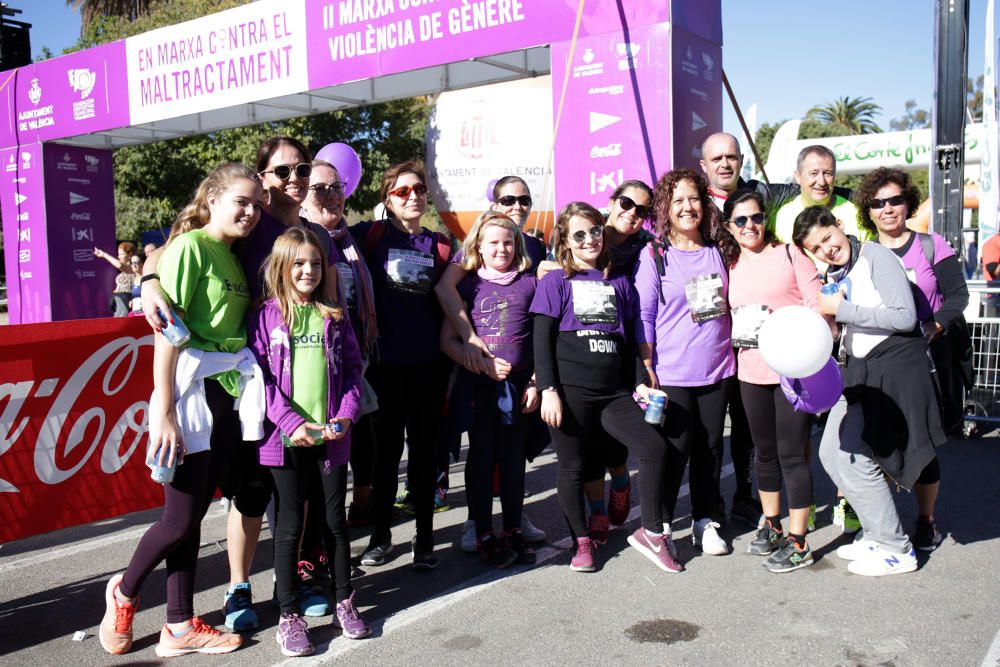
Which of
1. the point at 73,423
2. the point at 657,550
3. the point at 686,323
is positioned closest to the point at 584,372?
the point at 686,323

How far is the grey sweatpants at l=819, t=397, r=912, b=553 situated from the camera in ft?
12.9

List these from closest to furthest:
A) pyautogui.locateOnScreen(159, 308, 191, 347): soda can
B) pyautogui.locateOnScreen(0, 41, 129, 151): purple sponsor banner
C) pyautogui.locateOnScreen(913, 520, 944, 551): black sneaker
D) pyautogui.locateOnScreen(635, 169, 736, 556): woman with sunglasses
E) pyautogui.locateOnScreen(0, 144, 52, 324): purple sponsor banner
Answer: pyautogui.locateOnScreen(159, 308, 191, 347): soda can
pyautogui.locateOnScreen(635, 169, 736, 556): woman with sunglasses
pyautogui.locateOnScreen(913, 520, 944, 551): black sneaker
pyautogui.locateOnScreen(0, 41, 129, 151): purple sponsor banner
pyautogui.locateOnScreen(0, 144, 52, 324): purple sponsor banner

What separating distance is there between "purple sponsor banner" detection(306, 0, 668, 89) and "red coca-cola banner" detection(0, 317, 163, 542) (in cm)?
453

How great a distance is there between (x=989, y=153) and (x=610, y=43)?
7.88 metres

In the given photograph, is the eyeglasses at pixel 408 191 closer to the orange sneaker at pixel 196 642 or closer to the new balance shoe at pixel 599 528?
the new balance shoe at pixel 599 528

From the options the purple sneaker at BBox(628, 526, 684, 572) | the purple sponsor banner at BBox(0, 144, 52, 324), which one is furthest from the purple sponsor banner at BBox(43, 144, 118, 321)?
the purple sneaker at BBox(628, 526, 684, 572)

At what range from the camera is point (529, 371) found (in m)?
4.23

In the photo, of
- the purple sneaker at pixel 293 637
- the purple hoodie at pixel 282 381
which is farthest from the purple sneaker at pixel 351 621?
the purple hoodie at pixel 282 381

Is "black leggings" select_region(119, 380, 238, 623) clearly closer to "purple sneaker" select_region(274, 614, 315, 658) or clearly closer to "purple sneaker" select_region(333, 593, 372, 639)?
"purple sneaker" select_region(274, 614, 315, 658)

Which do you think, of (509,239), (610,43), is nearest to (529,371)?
(509,239)

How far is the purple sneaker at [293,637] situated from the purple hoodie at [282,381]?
616 mm

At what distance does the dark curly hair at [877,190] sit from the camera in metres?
4.20

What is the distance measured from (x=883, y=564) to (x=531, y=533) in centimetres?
177

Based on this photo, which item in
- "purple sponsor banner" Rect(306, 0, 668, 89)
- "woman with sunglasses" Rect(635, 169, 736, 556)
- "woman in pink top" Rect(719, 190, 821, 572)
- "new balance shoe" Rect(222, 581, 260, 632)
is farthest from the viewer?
"purple sponsor banner" Rect(306, 0, 668, 89)
